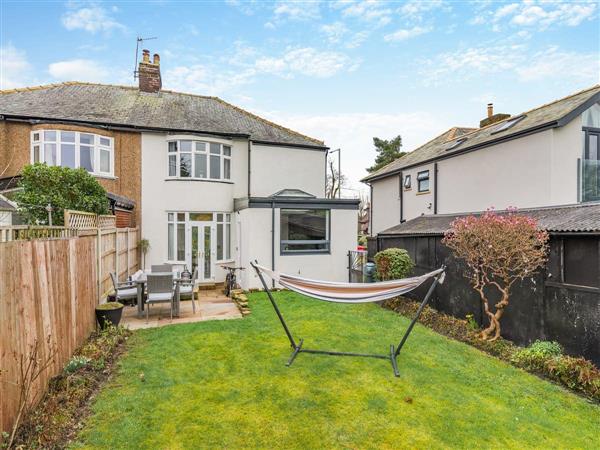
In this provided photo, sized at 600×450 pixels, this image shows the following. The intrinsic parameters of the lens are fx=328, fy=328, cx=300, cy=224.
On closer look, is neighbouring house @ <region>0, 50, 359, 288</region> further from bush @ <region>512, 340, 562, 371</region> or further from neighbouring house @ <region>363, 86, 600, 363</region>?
bush @ <region>512, 340, 562, 371</region>

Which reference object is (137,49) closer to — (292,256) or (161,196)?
(161,196)

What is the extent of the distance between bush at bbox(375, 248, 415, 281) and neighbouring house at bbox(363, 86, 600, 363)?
445 mm

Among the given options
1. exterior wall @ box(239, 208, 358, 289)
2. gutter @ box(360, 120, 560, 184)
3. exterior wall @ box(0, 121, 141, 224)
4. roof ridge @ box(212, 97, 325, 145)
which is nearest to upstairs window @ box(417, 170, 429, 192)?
gutter @ box(360, 120, 560, 184)

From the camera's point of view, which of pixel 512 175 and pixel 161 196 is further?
pixel 161 196

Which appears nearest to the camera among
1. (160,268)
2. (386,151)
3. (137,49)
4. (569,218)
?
(569,218)

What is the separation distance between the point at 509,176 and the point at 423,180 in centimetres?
537

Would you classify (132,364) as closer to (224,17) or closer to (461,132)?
(224,17)

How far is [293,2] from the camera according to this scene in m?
11.3

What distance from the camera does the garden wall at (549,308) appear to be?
5.50 meters

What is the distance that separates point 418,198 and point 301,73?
8551 mm

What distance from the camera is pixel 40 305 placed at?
4.07 metres

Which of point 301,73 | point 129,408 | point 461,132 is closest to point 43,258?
point 129,408

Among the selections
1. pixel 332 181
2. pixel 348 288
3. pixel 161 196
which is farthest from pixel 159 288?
pixel 332 181

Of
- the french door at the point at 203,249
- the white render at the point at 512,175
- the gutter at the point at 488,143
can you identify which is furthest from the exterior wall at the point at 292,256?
the gutter at the point at 488,143
